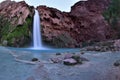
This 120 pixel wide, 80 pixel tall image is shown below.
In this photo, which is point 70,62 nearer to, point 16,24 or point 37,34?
point 37,34

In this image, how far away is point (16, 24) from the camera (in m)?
62.3

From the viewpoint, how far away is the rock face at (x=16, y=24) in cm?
5938

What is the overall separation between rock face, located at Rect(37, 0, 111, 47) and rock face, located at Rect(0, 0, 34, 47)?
12.3 feet

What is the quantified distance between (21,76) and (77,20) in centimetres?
5222

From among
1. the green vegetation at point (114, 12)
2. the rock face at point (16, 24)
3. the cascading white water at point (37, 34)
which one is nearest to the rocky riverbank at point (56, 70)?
the green vegetation at point (114, 12)

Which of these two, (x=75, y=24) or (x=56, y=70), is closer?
(x=56, y=70)

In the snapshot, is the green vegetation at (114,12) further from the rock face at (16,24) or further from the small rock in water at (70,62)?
the rock face at (16,24)

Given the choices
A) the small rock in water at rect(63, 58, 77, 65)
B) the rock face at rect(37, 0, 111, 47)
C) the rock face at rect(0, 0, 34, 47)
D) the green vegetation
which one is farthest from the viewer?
the rock face at rect(37, 0, 111, 47)

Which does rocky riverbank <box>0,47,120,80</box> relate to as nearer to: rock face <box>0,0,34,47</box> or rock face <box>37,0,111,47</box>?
rock face <box>0,0,34,47</box>

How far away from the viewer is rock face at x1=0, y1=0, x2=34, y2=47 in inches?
2338

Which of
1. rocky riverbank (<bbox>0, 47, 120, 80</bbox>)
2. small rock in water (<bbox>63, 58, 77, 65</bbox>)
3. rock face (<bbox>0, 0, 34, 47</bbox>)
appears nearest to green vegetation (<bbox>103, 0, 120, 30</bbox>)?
rocky riverbank (<bbox>0, 47, 120, 80</bbox>)

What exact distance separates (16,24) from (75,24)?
1685 cm

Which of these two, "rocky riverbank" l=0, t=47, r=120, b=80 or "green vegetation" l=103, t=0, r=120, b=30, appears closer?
"rocky riverbank" l=0, t=47, r=120, b=80


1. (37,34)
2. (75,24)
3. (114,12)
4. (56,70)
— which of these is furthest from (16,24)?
(56,70)
